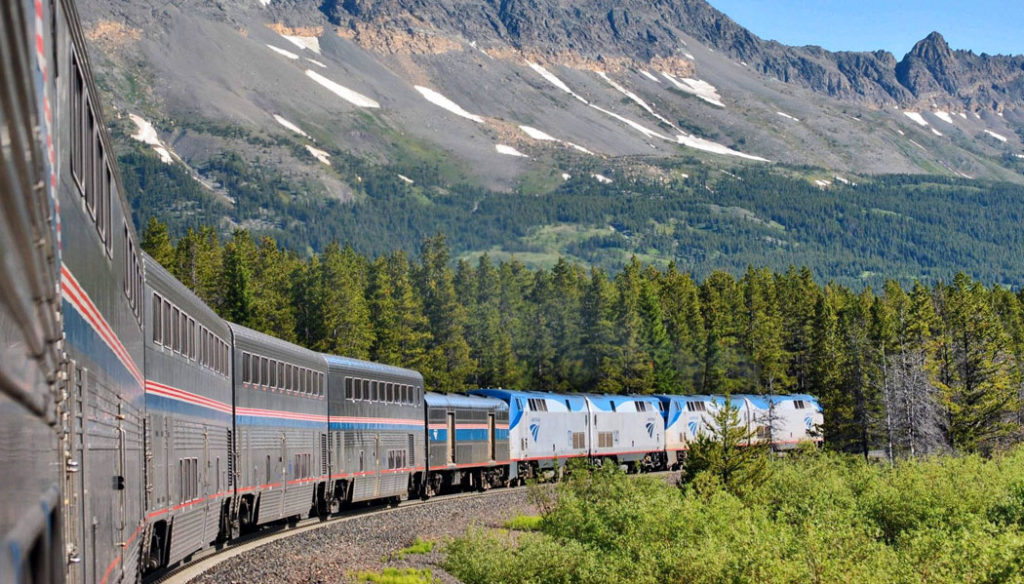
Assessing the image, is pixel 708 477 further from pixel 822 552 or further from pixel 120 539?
pixel 120 539

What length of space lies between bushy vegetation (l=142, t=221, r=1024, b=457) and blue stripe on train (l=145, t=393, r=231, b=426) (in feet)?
208

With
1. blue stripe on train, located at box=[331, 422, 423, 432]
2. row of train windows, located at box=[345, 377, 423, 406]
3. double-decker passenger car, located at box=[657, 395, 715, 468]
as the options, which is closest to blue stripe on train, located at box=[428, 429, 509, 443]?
blue stripe on train, located at box=[331, 422, 423, 432]

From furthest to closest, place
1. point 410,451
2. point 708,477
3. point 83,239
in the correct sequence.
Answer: point 410,451 < point 708,477 < point 83,239

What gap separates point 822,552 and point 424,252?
4302 inches

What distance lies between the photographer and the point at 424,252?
425 feet

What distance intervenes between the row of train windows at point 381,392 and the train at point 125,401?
3.7 inches

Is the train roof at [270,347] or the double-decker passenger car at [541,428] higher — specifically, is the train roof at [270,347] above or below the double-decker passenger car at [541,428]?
above

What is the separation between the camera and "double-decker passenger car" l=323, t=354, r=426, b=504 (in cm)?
3678

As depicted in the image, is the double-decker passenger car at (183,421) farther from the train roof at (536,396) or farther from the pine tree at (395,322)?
the pine tree at (395,322)

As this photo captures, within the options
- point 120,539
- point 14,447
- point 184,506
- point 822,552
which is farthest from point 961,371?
point 14,447

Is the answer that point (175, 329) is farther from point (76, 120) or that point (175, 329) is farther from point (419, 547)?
point (419, 547)

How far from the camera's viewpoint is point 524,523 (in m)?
40.9

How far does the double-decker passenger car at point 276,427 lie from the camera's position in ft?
88.1

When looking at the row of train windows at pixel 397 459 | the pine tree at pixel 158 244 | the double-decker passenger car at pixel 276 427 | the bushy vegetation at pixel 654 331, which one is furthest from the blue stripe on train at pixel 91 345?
the pine tree at pixel 158 244
